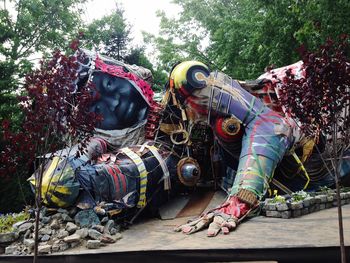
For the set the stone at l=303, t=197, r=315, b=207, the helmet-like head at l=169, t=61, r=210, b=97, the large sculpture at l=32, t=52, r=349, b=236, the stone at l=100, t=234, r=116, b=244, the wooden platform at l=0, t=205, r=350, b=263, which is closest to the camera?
the wooden platform at l=0, t=205, r=350, b=263

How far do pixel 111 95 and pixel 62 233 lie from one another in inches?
160

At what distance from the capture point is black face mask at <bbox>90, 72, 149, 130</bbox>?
33.0 feet

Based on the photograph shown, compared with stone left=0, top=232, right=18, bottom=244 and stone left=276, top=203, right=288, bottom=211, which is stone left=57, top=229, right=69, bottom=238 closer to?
stone left=0, top=232, right=18, bottom=244

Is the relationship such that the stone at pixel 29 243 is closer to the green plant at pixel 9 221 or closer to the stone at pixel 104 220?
the green plant at pixel 9 221

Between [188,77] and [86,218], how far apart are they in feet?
11.3

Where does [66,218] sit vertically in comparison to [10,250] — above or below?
above

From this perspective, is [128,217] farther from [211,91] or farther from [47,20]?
[47,20]

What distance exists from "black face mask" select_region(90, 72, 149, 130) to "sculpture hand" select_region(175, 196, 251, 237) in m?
3.54

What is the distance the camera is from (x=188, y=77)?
29.0 feet

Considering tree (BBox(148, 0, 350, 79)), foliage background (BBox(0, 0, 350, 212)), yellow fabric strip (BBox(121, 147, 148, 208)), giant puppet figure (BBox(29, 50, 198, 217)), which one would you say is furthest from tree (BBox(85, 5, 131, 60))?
yellow fabric strip (BBox(121, 147, 148, 208))

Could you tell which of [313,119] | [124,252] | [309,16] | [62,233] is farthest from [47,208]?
[309,16]

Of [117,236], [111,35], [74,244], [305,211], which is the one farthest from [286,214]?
[111,35]

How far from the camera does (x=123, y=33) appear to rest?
18.6 metres

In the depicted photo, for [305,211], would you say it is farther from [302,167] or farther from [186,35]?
[186,35]
